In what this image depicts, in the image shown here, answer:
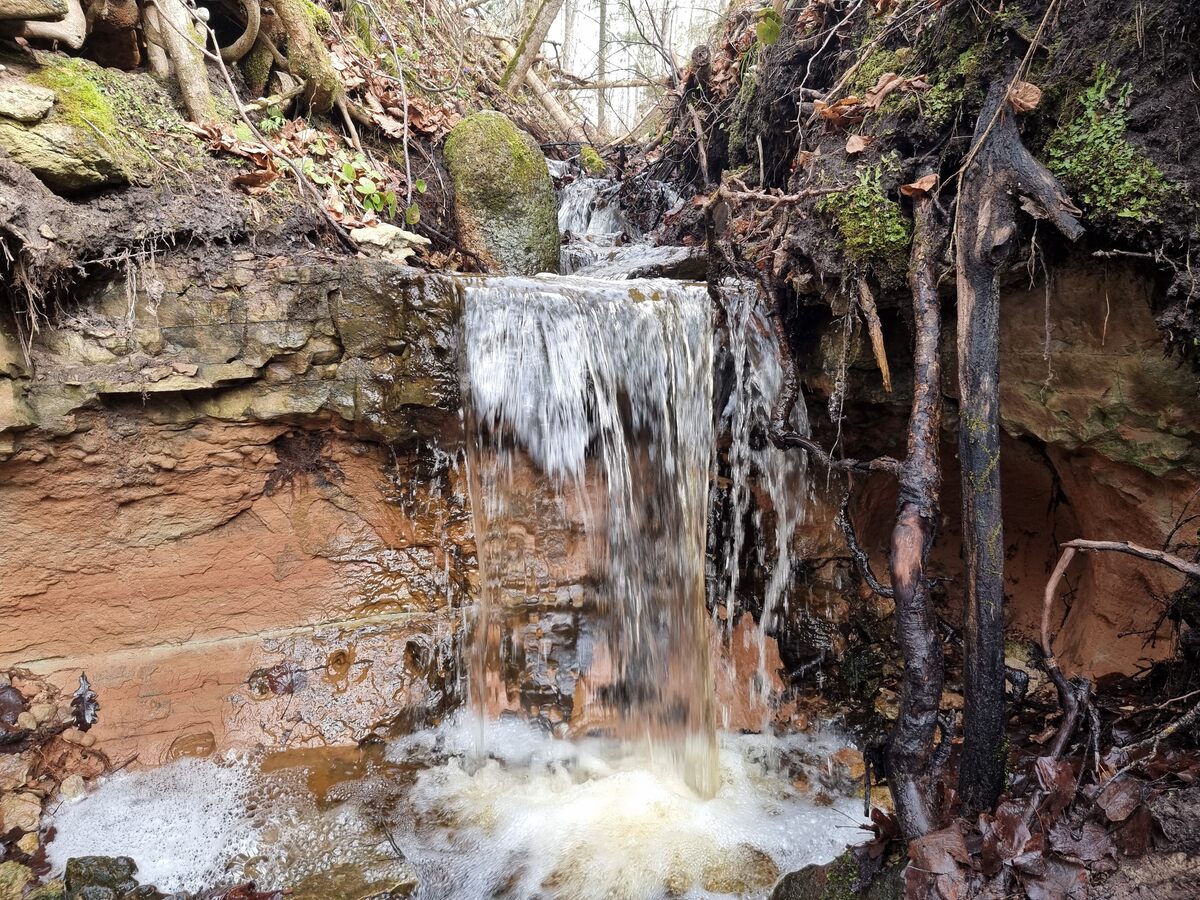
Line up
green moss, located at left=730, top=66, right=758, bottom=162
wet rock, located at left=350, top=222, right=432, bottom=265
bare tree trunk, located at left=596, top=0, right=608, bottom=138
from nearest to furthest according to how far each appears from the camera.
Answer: wet rock, located at left=350, top=222, right=432, bottom=265
green moss, located at left=730, top=66, right=758, bottom=162
bare tree trunk, located at left=596, top=0, right=608, bottom=138

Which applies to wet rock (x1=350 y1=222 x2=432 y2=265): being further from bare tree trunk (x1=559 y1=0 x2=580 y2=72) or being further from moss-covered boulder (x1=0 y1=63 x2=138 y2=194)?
bare tree trunk (x1=559 y1=0 x2=580 y2=72)

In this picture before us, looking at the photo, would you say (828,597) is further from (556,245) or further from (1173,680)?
(556,245)

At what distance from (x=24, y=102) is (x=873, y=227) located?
4204 mm

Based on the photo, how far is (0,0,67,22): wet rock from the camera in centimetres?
306

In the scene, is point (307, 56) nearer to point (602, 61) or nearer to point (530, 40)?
point (530, 40)

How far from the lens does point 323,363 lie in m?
3.51

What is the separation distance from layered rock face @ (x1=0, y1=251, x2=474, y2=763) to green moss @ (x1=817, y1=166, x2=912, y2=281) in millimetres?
2172

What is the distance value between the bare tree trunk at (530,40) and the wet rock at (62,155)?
629cm

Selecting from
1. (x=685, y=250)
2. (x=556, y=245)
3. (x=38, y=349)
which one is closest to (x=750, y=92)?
(x=685, y=250)

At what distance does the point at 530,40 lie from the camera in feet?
26.4

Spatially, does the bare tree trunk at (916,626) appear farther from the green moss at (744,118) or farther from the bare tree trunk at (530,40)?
the bare tree trunk at (530,40)

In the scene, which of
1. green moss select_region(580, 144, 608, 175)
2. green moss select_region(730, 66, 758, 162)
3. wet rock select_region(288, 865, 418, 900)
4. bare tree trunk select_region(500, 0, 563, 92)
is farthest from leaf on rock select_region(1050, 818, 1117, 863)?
bare tree trunk select_region(500, 0, 563, 92)

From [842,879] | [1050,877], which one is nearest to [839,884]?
[842,879]

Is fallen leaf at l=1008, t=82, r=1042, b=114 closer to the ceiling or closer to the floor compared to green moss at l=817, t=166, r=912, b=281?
closer to the ceiling
